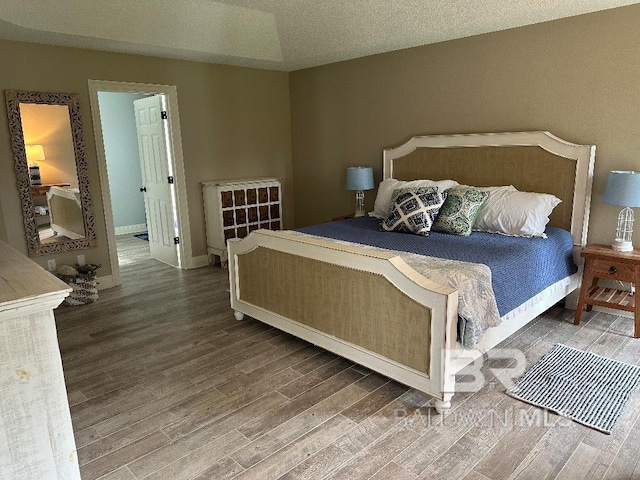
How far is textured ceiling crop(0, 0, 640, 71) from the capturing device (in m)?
3.36

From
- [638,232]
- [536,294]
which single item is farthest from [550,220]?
[536,294]

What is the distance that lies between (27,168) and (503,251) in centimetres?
396

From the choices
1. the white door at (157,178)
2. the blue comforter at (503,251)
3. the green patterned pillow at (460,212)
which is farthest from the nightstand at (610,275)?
the white door at (157,178)

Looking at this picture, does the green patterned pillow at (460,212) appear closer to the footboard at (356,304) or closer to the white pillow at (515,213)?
the white pillow at (515,213)

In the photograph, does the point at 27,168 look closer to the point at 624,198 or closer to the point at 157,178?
the point at 157,178

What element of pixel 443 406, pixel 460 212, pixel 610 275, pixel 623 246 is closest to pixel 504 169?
pixel 460 212

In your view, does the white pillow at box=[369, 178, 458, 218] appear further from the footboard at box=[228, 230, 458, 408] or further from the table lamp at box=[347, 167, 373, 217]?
the footboard at box=[228, 230, 458, 408]

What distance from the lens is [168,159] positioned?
488 centimetres

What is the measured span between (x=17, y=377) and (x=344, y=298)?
5.54 feet

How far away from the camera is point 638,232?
3314mm

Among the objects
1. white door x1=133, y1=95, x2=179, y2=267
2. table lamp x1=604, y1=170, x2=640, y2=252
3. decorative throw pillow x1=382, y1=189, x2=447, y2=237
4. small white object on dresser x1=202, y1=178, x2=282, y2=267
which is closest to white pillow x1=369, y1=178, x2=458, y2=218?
decorative throw pillow x1=382, y1=189, x2=447, y2=237

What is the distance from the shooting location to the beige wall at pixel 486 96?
3.26 meters

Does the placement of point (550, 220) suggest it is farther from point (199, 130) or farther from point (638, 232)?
point (199, 130)

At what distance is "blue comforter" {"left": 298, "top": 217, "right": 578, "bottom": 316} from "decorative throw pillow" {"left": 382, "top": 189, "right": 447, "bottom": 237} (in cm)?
7
